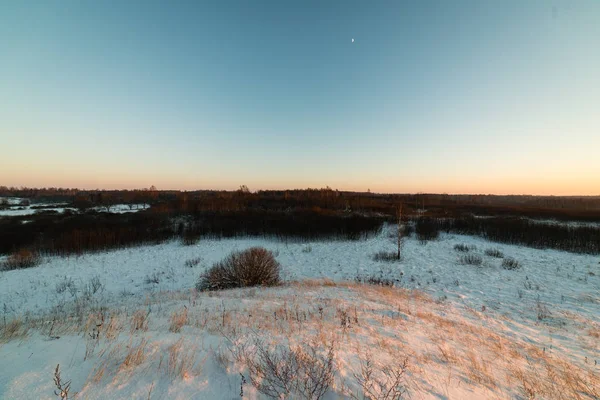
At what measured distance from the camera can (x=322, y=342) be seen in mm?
3857

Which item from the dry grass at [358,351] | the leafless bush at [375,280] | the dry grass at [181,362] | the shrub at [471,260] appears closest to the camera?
the dry grass at [181,362]

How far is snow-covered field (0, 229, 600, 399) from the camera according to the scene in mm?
2668

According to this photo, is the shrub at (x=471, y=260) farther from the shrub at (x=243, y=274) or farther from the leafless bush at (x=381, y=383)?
the leafless bush at (x=381, y=383)

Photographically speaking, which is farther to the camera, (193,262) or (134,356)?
(193,262)

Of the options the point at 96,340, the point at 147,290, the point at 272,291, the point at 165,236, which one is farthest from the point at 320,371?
the point at 165,236

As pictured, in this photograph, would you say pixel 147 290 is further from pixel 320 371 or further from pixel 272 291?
pixel 320 371

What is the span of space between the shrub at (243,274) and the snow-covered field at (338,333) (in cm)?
175

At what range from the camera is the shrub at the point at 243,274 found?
10.1 m

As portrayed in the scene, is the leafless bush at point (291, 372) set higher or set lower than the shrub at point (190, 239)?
higher

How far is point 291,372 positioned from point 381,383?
1.07 metres

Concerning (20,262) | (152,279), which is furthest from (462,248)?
(20,262)

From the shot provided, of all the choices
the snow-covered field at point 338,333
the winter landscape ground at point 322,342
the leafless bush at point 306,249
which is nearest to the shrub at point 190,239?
the snow-covered field at point 338,333

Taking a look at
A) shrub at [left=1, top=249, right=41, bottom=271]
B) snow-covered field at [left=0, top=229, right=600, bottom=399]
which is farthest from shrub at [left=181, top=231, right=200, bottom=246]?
shrub at [left=1, top=249, right=41, bottom=271]

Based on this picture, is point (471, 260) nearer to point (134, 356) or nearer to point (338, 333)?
point (338, 333)
